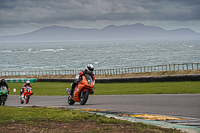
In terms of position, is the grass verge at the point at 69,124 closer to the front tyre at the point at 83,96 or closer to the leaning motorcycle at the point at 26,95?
the front tyre at the point at 83,96

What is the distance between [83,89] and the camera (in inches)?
537

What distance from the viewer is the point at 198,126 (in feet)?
25.5

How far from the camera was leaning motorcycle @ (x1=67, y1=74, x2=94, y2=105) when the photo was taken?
13.3 m

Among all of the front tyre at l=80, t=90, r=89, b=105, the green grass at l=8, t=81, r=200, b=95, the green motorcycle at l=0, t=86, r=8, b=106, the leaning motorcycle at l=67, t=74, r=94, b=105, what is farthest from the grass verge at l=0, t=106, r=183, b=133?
the green grass at l=8, t=81, r=200, b=95

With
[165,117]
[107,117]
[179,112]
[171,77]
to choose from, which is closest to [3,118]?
[107,117]

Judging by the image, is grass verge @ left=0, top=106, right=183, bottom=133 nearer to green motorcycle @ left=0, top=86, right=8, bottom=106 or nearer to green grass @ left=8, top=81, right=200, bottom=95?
green motorcycle @ left=0, top=86, right=8, bottom=106

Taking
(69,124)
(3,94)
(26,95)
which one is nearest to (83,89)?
(69,124)

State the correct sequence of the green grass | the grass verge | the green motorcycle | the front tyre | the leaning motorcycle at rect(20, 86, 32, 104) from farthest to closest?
the green grass
the leaning motorcycle at rect(20, 86, 32, 104)
the green motorcycle
the front tyre
the grass verge

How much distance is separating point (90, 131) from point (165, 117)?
9.10ft

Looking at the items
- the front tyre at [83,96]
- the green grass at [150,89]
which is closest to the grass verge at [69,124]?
the front tyre at [83,96]

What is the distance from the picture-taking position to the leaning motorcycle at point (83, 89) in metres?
13.3

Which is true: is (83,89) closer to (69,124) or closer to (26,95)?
(69,124)

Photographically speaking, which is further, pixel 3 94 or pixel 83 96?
pixel 3 94

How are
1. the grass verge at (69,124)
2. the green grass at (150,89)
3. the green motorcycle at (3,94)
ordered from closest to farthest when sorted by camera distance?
the grass verge at (69,124)
the green motorcycle at (3,94)
the green grass at (150,89)
